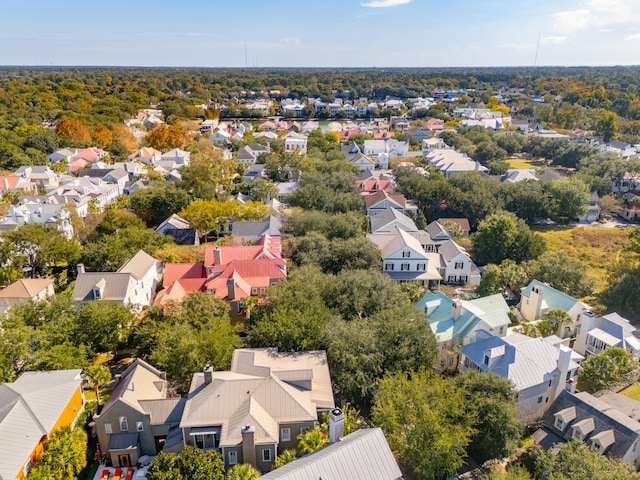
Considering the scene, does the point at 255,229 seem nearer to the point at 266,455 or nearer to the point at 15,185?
the point at 266,455

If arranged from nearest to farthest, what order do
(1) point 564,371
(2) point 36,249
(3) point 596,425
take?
(3) point 596,425 < (1) point 564,371 < (2) point 36,249

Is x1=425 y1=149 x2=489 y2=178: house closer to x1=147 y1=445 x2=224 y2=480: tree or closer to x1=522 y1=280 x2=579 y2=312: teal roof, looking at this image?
x1=522 y1=280 x2=579 y2=312: teal roof

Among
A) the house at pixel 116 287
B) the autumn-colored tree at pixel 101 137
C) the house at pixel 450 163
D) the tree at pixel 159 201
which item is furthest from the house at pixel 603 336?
the autumn-colored tree at pixel 101 137

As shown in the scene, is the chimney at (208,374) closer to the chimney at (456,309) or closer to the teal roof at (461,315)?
the teal roof at (461,315)

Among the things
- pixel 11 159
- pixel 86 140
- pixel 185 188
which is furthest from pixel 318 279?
pixel 86 140

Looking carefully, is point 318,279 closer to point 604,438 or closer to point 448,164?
point 604,438

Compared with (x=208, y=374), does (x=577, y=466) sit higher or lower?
lower

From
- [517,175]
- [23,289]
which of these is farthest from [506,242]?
[23,289]
